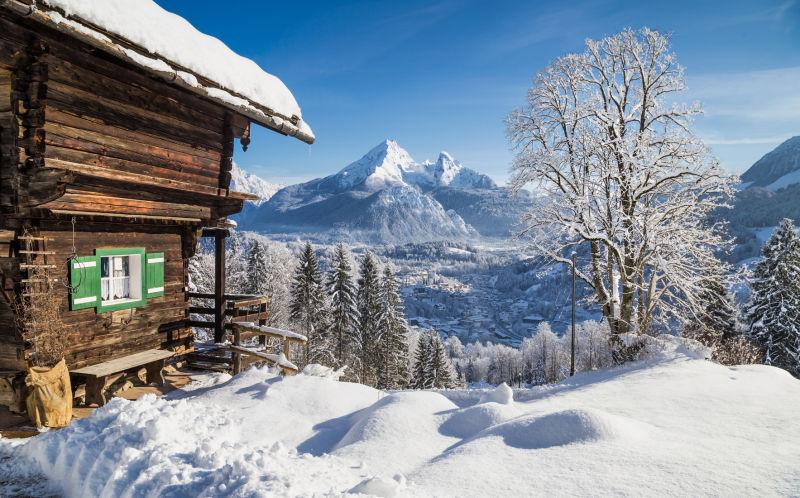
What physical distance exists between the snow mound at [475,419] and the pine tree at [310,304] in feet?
91.6

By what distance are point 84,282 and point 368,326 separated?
28145 mm

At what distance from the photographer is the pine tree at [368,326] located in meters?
35.9

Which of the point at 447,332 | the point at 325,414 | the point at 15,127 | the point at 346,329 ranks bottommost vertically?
the point at 447,332

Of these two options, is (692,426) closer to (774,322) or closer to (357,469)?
(357,469)

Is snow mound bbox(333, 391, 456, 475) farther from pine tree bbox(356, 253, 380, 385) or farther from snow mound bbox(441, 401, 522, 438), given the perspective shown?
pine tree bbox(356, 253, 380, 385)

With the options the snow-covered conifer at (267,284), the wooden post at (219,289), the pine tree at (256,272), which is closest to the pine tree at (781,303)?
the wooden post at (219,289)

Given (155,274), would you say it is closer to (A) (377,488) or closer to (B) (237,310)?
(B) (237,310)

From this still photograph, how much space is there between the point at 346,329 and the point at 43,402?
27.1 m

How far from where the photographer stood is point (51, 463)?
5.68 m

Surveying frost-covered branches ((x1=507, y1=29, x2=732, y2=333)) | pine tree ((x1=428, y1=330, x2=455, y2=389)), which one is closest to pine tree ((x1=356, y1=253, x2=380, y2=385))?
pine tree ((x1=428, y1=330, x2=455, y2=389))

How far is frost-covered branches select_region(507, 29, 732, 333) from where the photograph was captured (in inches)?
557

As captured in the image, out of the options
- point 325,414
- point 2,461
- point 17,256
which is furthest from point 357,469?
point 17,256

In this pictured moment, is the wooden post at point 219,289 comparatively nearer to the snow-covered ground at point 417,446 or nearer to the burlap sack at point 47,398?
the snow-covered ground at point 417,446

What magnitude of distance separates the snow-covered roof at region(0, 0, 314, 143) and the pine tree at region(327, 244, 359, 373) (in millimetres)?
22167
